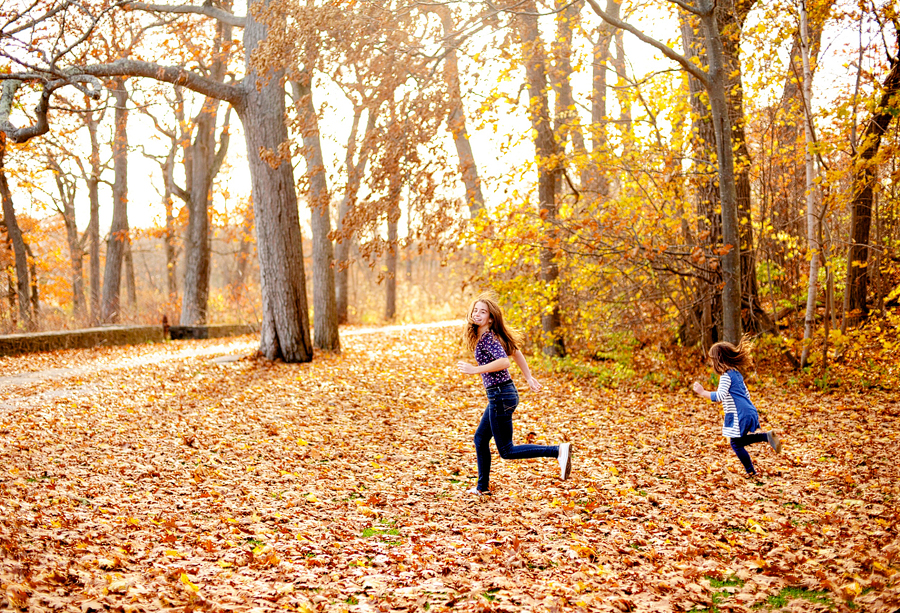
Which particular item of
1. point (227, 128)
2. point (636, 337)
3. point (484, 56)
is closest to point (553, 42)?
point (484, 56)

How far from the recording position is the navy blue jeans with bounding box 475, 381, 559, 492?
5273 mm

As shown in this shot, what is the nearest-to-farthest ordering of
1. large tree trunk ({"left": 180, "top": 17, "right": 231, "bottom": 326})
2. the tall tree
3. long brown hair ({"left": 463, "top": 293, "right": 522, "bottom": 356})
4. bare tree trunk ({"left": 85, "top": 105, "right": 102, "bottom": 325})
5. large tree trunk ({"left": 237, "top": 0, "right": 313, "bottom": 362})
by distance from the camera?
long brown hair ({"left": 463, "top": 293, "right": 522, "bottom": 356}) → the tall tree → large tree trunk ({"left": 237, "top": 0, "right": 313, "bottom": 362}) → large tree trunk ({"left": 180, "top": 17, "right": 231, "bottom": 326}) → bare tree trunk ({"left": 85, "top": 105, "right": 102, "bottom": 325})

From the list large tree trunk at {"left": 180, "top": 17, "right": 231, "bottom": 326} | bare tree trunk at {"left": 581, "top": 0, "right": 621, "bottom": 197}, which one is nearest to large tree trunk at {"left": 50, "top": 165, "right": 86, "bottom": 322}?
large tree trunk at {"left": 180, "top": 17, "right": 231, "bottom": 326}

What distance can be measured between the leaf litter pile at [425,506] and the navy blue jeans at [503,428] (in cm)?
44

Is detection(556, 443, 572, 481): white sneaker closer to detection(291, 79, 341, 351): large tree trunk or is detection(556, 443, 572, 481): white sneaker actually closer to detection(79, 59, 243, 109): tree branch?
detection(79, 59, 243, 109): tree branch

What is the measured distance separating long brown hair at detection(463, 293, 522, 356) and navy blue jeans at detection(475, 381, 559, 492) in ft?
1.13

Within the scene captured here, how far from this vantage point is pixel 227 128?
20.4 metres

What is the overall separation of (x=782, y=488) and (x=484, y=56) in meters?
8.14

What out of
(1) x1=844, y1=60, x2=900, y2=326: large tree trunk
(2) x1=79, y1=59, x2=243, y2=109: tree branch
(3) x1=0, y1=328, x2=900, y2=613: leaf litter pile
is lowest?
(3) x1=0, y1=328, x2=900, y2=613: leaf litter pile

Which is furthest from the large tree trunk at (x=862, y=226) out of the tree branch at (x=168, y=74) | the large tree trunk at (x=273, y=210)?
the tree branch at (x=168, y=74)

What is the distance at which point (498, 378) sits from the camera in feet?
17.3

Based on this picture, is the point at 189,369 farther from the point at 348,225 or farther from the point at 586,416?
the point at 586,416

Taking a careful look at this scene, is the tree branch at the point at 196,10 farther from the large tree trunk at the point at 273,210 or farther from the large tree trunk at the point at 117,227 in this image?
the large tree trunk at the point at 117,227

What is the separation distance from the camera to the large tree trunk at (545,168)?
11.5 metres
